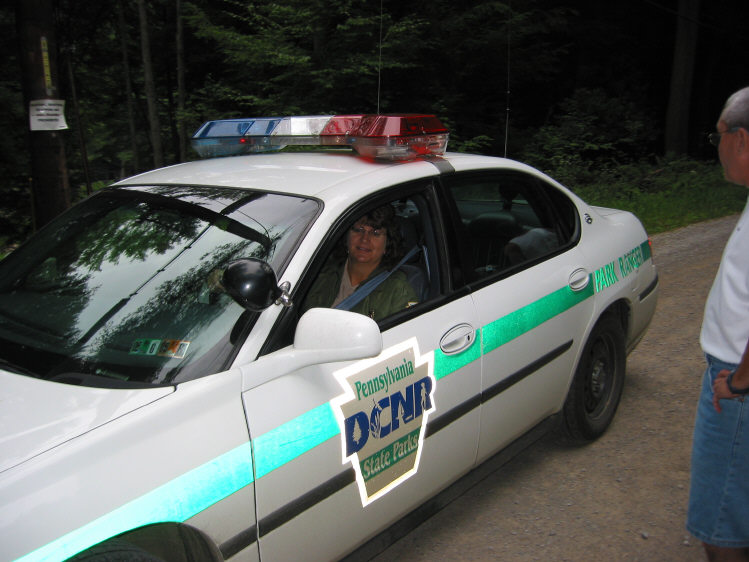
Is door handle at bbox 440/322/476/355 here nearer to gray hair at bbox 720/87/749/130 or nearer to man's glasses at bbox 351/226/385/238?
man's glasses at bbox 351/226/385/238

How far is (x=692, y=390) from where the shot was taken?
4379mm

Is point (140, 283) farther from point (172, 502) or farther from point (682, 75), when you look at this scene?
point (682, 75)

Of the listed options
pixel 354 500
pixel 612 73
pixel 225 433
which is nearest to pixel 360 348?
pixel 225 433

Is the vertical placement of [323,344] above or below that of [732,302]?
below

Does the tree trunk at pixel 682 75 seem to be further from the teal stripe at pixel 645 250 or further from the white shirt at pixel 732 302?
the white shirt at pixel 732 302

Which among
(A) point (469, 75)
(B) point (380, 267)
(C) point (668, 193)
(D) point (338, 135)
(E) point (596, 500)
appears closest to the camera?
(D) point (338, 135)

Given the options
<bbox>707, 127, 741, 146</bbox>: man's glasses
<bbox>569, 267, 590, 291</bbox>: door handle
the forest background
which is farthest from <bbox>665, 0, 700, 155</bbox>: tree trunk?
<bbox>707, 127, 741, 146</bbox>: man's glasses

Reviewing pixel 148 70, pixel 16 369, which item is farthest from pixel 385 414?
pixel 148 70

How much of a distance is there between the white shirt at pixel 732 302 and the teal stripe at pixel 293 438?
3.88 feet

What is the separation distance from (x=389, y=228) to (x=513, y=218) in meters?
0.93

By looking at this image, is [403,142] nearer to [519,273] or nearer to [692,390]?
[519,273]

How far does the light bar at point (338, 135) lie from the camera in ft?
9.16

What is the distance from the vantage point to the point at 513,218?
144 inches

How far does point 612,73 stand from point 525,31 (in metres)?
6.57
